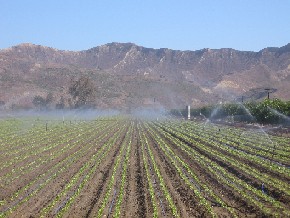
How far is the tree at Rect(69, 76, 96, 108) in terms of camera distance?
379 feet

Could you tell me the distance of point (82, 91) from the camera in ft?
382

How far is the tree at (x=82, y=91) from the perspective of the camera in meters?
116

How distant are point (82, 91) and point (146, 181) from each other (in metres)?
101

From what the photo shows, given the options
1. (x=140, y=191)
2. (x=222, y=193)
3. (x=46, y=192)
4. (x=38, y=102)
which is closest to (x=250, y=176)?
(x=222, y=193)

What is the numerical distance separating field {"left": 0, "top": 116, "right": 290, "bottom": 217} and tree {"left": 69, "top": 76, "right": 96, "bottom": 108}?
87408 mm

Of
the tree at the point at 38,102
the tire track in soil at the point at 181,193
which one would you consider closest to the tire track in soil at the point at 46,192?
the tire track in soil at the point at 181,193

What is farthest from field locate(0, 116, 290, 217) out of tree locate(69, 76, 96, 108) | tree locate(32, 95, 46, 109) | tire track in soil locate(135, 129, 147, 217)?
tree locate(32, 95, 46, 109)

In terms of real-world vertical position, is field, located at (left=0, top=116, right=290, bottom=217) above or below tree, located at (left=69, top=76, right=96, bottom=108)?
below

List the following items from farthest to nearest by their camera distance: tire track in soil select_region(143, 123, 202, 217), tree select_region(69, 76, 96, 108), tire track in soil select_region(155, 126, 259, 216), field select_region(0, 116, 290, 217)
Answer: tree select_region(69, 76, 96, 108) < field select_region(0, 116, 290, 217) < tire track in soil select_region(155, 126, 259, 216) < tire track in soil select_region(143, 123, 202, 217)

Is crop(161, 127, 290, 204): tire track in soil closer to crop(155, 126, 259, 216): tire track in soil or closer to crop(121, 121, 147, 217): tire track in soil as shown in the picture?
crop(155, 126, 259, 216): tire track in soil

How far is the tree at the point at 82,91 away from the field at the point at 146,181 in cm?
8741

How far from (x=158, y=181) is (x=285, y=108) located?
3752 centimetres

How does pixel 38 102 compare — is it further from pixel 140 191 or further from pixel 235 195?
pixel 235 195

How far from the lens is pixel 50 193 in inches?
599
